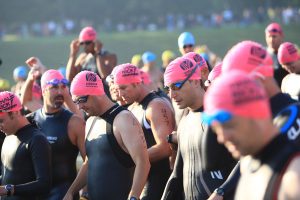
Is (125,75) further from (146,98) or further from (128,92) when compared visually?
(146,98)

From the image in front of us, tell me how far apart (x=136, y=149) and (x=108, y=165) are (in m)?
0.43

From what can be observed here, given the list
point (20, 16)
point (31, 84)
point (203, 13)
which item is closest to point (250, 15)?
point (203, 13)

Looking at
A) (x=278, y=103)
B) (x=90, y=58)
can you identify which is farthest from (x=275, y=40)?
(x=278, y=103)

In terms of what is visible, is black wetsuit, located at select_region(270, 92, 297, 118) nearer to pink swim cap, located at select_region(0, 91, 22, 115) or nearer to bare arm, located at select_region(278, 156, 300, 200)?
bare arm, located at select_region(278, 156, 300, 200)

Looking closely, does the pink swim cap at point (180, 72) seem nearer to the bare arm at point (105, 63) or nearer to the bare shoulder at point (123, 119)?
the bare shoulder at point (123, 119)

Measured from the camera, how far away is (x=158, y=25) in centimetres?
6456

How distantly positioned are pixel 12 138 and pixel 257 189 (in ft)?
15.1

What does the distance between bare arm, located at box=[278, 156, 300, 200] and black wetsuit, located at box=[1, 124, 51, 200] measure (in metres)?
4.27

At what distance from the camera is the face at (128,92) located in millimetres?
8547

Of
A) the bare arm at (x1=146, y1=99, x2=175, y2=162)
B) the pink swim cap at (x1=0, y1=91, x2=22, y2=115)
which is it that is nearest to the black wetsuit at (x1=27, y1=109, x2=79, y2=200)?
the pink swim cap at (x1=0, y1=91, x2=22, y2=115)

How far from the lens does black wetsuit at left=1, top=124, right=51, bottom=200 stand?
299 inches

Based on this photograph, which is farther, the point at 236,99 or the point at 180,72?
the point at 180,72

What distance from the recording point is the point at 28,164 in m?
7.74

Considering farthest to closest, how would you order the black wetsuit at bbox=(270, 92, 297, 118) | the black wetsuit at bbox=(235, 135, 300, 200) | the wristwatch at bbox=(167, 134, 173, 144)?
the wristwatch at bbox=(167, 134, 173, 144) < the black wetsuit at bbox=(270, 92, 297, 118) < the black wetsuit at bbox=(235, 135, 300, 200)
